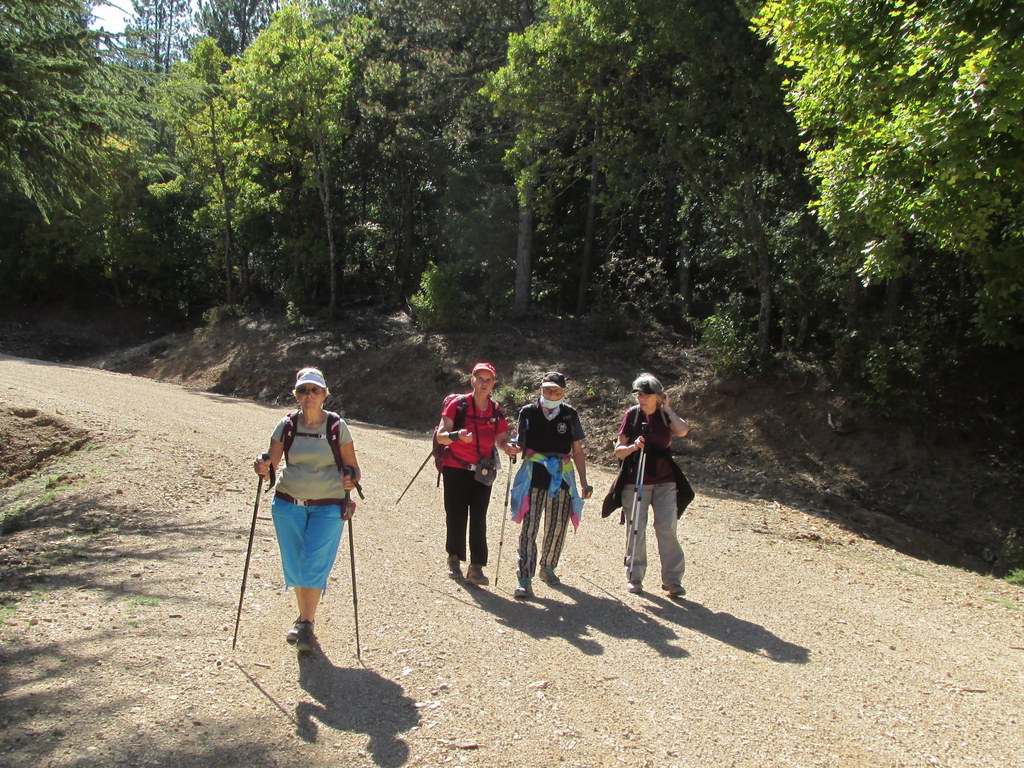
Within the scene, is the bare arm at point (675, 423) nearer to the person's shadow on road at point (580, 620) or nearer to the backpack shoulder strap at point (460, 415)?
the person's shadow on road at point (580, 620)

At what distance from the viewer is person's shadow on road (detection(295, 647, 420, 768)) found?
4277 mm

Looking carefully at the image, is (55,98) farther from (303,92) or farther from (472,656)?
(303,92)

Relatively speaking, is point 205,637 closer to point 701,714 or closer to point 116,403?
point 701,714

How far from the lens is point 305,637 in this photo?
5285 mm

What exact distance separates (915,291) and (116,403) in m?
15.9

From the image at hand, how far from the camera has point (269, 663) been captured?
5.16 metres

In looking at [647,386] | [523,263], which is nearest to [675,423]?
[647,386]

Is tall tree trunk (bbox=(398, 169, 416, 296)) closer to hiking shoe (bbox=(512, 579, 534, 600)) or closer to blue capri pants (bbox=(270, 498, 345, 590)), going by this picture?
hiking shoe (bbox=(512, 579, 534, 600))

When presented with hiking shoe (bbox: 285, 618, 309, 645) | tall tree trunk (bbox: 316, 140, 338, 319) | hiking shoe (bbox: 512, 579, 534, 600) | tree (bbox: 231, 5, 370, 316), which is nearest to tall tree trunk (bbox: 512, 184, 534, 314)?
tall tree trunk (bbox: 316, 140, 338, 319)

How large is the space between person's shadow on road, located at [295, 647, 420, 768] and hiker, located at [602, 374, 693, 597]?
2711 millimetres

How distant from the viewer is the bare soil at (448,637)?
14.2 ft

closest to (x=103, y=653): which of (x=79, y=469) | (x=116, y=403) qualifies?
(x=79, y=469)

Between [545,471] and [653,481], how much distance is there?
3.01 feet

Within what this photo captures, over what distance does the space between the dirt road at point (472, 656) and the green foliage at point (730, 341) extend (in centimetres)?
777
